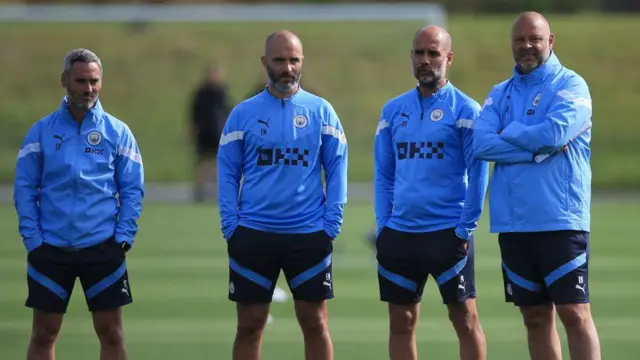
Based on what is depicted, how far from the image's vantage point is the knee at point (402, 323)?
7.46 meters

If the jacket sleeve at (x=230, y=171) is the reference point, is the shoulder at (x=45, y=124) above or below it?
above

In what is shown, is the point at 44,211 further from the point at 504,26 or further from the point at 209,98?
the point at 504,26

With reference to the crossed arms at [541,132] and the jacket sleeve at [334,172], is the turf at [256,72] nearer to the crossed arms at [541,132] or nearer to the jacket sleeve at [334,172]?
the jacket sleeve at [334,172]

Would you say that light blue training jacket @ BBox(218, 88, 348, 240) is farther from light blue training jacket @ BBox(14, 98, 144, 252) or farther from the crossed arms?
the crossed arms

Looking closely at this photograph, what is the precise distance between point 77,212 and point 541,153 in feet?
8.25

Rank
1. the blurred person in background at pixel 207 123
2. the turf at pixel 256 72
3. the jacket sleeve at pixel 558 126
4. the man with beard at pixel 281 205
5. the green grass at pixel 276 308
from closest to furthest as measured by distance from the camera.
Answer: the jacket sleeve at pixel 558 126 → the man with beard at pixel 281 205 → the green grass at pixel 276 308 → the blurred person in background at pixel 207 123 → the turf at pixel 256 72

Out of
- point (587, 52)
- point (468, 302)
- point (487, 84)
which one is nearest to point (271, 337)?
point (468, 302)

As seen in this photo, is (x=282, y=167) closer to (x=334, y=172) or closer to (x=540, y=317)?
(x=334, y=172)

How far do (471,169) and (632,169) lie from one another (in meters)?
18.4

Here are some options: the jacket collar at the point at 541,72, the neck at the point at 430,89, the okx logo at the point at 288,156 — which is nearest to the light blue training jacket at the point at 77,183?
the okx logo at the point at 288,156

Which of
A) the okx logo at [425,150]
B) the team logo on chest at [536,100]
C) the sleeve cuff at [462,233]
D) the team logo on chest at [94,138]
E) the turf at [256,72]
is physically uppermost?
the turf at [256,72]

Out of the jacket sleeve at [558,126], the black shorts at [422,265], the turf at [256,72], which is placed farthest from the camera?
the turf at [256,72]

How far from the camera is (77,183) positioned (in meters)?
7.28

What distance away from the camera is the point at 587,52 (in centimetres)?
3047
